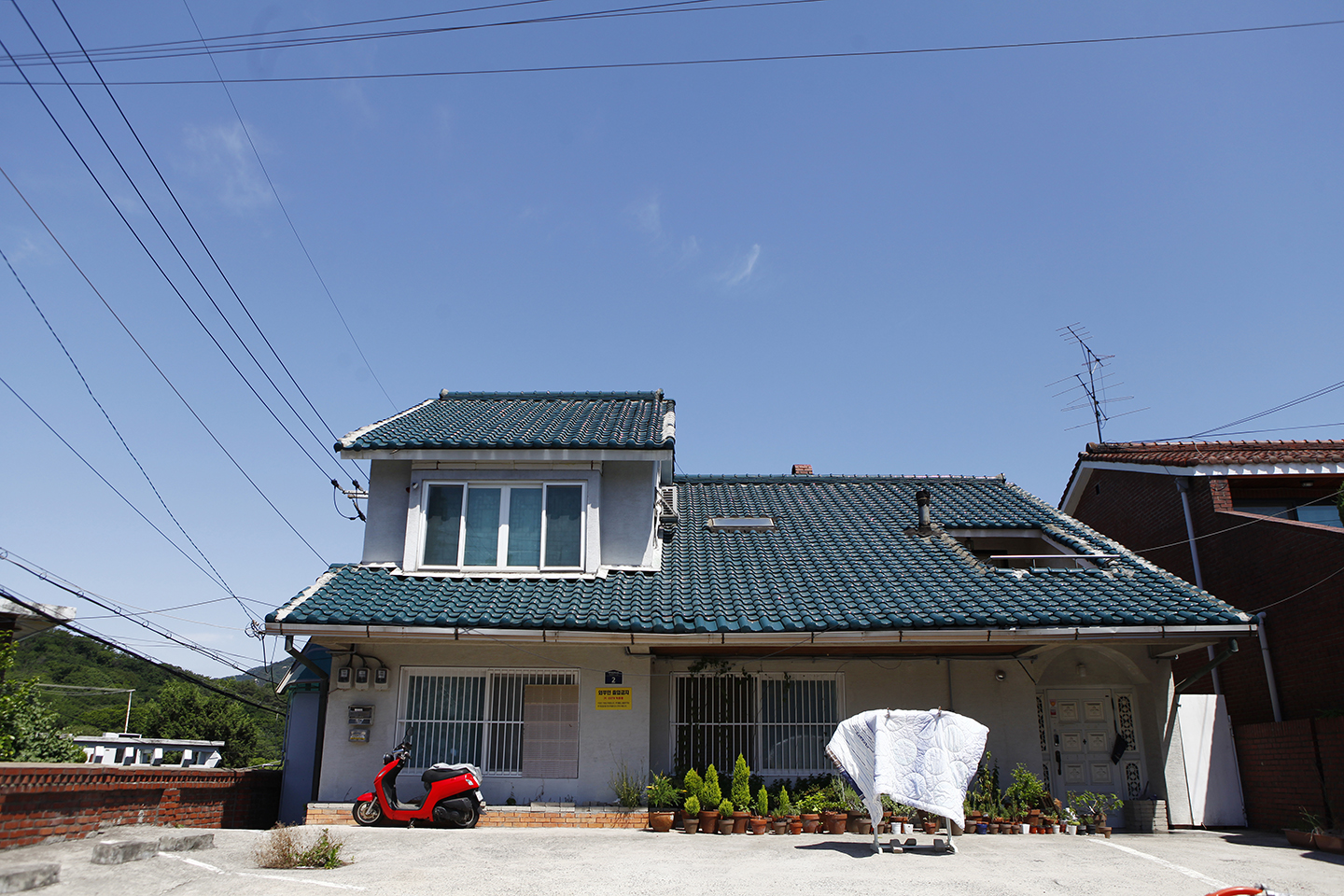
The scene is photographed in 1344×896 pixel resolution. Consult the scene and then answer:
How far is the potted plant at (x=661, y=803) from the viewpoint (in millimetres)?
11078

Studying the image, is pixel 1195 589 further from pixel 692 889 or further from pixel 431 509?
pixel 431 509

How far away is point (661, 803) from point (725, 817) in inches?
34.6

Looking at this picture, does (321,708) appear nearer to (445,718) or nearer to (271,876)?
(445,718)

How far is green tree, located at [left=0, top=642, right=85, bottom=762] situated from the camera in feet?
30.5

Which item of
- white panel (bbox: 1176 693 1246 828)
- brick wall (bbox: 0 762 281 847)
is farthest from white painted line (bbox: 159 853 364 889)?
white panel (bbox: 1176 693 1246 828)

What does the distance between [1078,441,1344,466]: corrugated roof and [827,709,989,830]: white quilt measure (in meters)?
9.53

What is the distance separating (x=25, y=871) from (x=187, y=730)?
40.8 metres

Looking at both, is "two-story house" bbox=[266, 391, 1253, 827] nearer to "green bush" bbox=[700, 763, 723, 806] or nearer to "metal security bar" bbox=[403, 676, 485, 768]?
"metal security bar" bbox=[403, 676, 485, 768]

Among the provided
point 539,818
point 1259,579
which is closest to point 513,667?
point 539,818

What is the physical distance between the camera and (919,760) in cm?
937

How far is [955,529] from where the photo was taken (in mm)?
15523

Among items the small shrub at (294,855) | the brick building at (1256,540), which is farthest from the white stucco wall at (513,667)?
the brick building at (1256,540)

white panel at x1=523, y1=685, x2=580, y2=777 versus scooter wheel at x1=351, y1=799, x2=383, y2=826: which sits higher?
white panel at x1=523, y1=685, x2=580, y2=777

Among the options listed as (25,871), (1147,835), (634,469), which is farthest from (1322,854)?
(25,871)
